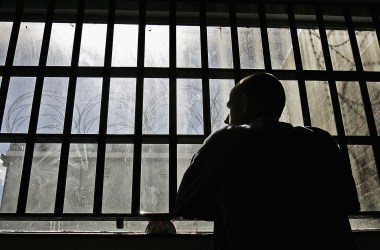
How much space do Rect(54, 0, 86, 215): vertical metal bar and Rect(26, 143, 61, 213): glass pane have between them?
7 centimetres

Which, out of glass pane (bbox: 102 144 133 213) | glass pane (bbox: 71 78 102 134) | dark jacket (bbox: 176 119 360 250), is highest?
glass pane (bbox: 71 78 102 134)

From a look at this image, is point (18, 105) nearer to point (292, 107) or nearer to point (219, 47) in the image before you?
point (219, 47)

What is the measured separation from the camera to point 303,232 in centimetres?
100

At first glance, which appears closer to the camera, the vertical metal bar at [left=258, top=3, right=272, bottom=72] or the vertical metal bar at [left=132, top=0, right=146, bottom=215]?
the vertical metal bar at [left=132, top=0, right=146, bottom=215]

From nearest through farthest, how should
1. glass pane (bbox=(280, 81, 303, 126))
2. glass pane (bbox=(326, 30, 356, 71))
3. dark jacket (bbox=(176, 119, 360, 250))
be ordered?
dark jacket (bbox=(176, 119, 360, 250)) → glass pane (bbox=(280, 81, 303, 126)) → glass pane (bbox=(326, 30, 356, 71))

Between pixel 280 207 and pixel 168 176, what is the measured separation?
4.35ft

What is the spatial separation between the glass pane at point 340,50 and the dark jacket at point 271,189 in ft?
5.81

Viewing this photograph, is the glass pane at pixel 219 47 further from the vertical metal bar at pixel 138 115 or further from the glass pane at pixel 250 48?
the vertical metal bar at pixel 138 115

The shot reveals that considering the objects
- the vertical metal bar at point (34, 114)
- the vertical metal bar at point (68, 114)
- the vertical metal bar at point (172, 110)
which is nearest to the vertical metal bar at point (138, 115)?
the vertical metal bar at point (172, 110)

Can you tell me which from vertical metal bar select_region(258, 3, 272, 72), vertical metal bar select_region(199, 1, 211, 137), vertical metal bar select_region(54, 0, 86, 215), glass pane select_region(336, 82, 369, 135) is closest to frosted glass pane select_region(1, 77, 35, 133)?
vertical metal bar select_region(54, 0, 86, 215)

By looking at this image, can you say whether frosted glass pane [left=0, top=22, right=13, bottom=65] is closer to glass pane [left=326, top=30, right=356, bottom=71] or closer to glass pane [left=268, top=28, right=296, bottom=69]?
glass pane [left=268, top=28, right=296, bottom=69]

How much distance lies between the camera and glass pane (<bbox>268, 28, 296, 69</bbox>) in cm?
274

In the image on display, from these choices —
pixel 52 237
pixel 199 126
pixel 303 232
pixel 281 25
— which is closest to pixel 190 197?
pixel 303 232

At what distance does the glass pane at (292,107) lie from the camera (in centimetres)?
254
